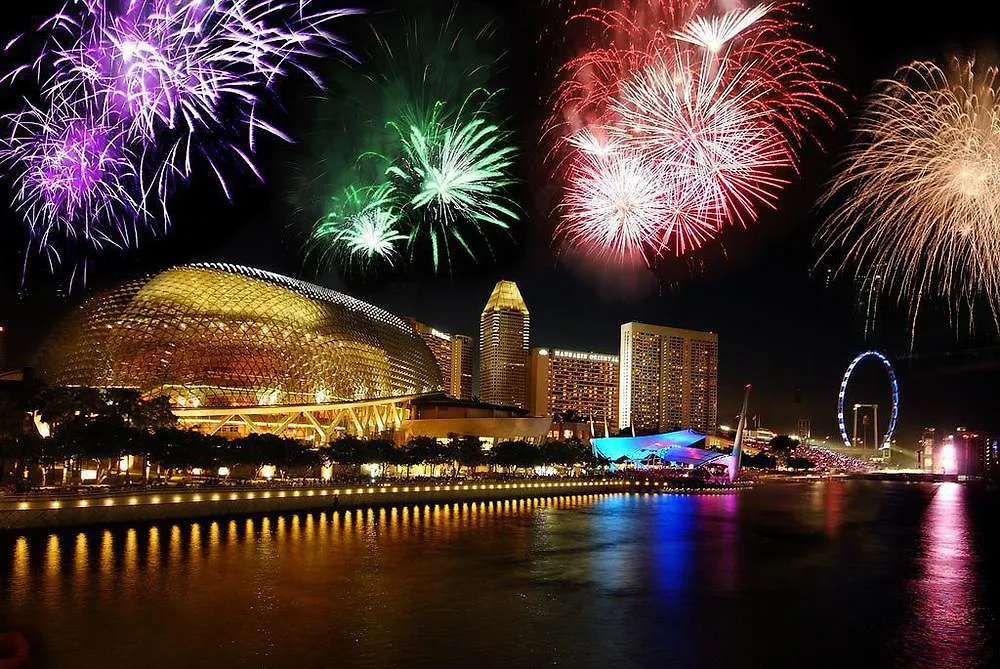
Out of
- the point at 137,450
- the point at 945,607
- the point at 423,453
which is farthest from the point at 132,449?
the point at 945,607

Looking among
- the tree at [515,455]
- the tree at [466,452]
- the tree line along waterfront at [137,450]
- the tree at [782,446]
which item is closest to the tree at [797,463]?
the tree at [782,446]

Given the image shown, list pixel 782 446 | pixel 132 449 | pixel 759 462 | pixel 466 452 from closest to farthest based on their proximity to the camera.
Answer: pixel 132 449, pixel 466 452, pixel 759 462, pixel 782 446

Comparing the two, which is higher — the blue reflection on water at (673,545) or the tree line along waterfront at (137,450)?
the tree line along waterfront at (137,450)

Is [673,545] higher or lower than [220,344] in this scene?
lower

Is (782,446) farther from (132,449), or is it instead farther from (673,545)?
(132,449)

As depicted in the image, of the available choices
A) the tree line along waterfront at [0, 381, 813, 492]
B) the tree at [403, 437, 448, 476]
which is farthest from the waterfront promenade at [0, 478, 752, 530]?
the tree at [403, 437, 448, 476]

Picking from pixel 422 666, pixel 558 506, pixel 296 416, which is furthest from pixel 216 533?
pixel 296 416

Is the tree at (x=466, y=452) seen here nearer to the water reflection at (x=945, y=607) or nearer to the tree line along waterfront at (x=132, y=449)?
the tree line along waterfront at (x=132, y=449)
